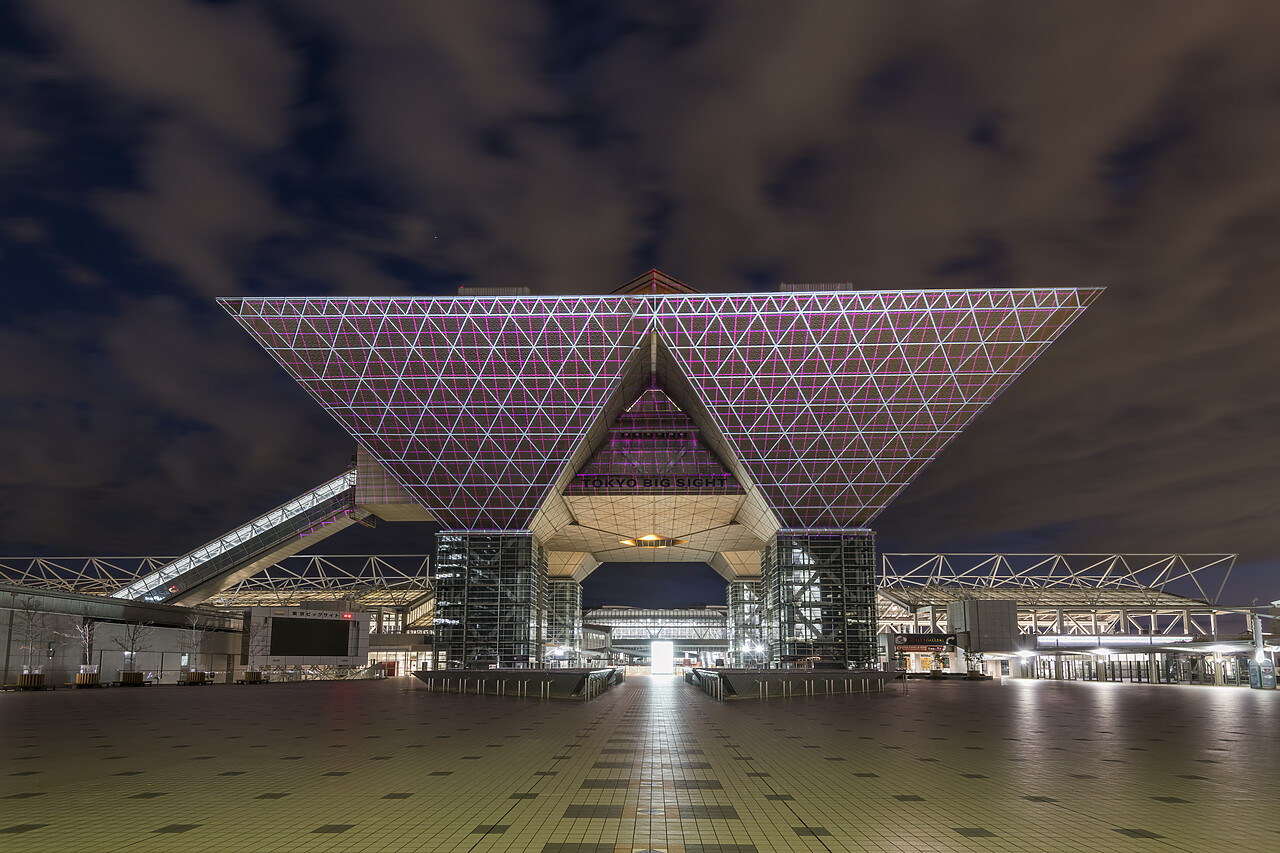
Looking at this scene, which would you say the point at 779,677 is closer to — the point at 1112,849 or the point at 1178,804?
the point at 1178,804

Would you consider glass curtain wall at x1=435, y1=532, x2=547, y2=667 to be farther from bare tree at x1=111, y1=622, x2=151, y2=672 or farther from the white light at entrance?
the white light at entrance

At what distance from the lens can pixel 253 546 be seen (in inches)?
2813

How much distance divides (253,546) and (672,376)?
3807 centimetres

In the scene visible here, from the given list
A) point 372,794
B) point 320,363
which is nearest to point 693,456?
point 320,363

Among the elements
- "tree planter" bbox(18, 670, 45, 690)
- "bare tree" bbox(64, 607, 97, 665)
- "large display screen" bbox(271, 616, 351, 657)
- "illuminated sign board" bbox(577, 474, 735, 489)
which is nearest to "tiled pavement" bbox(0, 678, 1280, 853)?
"tree planter" bbox(18, 670, 45, 690)

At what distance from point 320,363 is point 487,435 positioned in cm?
1255

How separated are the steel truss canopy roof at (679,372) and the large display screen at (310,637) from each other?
15.8 meters

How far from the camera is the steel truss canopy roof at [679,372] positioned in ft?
183

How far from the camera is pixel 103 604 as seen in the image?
183 feet

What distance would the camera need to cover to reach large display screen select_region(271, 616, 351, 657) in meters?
68.7

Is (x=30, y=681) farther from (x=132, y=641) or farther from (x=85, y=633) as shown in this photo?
(x=132, y=641)

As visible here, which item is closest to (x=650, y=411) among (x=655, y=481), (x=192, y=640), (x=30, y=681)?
(x=655, y=481)

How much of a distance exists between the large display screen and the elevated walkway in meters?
6.61

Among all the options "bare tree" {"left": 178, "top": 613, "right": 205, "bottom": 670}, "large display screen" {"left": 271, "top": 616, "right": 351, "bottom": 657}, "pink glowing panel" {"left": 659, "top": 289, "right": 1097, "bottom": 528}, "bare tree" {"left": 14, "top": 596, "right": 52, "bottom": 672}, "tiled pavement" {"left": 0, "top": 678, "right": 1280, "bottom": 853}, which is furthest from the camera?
"large display screen" {"left": 271, "top": 616, "right": 351, "bottom": 657}
